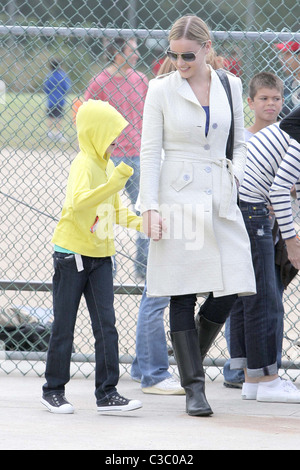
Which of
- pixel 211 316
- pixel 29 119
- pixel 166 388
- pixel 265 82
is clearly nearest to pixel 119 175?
pixel 211 316

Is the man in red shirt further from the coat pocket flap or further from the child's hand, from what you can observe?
the child's hand

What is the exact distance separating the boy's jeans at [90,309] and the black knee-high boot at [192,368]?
31cm

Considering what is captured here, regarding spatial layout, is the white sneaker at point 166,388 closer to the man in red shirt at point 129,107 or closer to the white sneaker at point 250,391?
the white sneaker at point 250,391

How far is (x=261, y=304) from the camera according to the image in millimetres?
4531

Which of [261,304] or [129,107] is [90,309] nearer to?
[261,304]

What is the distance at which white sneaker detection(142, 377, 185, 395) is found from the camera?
187 inches

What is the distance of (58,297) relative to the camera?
4164 mm

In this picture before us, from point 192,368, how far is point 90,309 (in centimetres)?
56

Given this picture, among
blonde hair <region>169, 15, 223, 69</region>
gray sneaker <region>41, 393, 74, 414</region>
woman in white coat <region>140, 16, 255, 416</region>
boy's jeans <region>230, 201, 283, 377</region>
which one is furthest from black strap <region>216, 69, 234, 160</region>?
gray sneaker <region>41, 393, 74, 414</region>

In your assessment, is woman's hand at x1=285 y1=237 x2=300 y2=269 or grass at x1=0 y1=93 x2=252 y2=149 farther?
grass at x1=0 y1=93 x2=252 y2=149

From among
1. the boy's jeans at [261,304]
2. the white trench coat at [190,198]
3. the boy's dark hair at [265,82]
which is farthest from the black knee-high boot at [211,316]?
the boy's dark hair at [265,82]

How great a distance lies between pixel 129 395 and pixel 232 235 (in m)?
1.19

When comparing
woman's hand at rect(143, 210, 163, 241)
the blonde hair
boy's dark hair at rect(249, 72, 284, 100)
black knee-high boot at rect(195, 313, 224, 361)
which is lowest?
black knee-high boot at rect(195, 313, 224, 361)

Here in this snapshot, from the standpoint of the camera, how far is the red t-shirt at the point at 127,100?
6.00m
